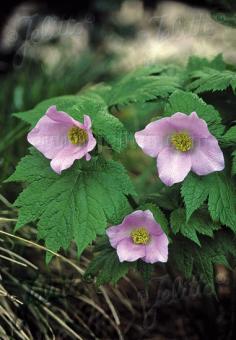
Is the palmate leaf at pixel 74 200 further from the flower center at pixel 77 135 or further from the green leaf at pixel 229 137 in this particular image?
the green leaf at pixel 229 137

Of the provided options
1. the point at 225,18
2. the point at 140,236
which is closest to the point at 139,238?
the point at 140,236

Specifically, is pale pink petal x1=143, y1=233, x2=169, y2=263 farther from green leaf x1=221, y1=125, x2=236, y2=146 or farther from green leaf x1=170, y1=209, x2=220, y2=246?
green leaf x1=221, y1=125, x2=236, y2=146

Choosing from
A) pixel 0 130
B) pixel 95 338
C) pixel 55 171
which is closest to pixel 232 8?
pixel 55 171

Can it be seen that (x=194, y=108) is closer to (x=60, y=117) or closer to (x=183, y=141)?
(x=183, y=141)

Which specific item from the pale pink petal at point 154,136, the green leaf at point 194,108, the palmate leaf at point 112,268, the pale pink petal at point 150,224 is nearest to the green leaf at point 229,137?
the green leaf at point 194,108

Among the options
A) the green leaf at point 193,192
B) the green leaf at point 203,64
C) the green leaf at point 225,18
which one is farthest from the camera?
the green leaf at point 203,64

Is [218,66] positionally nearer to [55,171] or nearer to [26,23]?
[55,171]

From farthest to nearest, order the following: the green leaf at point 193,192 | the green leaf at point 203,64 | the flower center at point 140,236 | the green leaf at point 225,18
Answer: the green leaf at point 203,64 < the green leaf at point 225,18 < the flower center at point 140,236 < the green leaf at point 193,192
